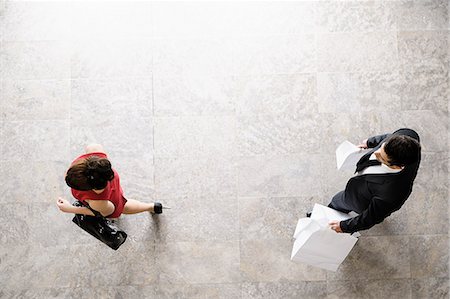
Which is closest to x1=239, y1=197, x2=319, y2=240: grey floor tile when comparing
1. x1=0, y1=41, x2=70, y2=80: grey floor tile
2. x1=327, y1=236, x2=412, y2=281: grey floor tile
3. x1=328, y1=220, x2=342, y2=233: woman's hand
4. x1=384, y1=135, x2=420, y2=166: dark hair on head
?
x1=327, y1=236, x2=412, y2=281: grey floor tile

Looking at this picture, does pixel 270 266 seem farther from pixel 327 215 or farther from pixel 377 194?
pixel 377 194

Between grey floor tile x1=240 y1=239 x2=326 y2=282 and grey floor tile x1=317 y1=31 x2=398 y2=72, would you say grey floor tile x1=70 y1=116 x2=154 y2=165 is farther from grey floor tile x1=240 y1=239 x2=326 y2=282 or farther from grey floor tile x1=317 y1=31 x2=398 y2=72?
grey floor tile x1=317 y1=31 x2=398 y2=72

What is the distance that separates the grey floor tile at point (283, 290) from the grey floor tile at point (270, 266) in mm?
30

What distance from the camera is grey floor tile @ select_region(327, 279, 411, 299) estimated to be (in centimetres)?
382

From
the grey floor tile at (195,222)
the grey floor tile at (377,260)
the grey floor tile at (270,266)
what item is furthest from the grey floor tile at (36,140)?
the grey floor tile at (377,260)

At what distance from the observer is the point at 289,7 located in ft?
13.1

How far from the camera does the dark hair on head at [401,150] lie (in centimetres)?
262

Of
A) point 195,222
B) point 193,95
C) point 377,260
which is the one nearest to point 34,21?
point 193,95

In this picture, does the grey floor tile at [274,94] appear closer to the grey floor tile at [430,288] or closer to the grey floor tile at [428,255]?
the grey floor tile at [428,255]

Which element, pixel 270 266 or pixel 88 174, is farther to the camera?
pixel 270 266

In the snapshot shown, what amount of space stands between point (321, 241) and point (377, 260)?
29.7 inches

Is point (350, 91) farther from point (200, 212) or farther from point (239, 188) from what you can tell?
point (200, 212)

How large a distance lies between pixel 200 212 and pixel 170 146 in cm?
56

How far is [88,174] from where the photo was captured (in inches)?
111
